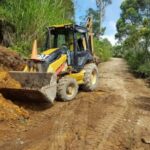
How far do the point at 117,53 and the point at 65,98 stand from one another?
51.6 m

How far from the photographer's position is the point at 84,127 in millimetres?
7613

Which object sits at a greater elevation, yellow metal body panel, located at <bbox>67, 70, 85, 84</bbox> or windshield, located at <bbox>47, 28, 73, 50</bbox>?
windshield, located at <bbox>47, 28, 73, 50</bbox>

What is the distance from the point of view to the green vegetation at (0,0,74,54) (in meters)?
13.9

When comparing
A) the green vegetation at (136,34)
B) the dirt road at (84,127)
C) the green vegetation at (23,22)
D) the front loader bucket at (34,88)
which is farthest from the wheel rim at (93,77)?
the green vegetation at (136,34)

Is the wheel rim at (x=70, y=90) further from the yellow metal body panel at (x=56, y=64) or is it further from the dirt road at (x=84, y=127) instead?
the yellow metal body panel at (x=56, y=64)

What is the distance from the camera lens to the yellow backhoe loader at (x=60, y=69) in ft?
30.2

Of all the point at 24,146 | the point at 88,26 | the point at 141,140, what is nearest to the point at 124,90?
the point at 88,26

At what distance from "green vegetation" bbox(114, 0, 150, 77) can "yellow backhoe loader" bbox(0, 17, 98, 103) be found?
6830 millimetres

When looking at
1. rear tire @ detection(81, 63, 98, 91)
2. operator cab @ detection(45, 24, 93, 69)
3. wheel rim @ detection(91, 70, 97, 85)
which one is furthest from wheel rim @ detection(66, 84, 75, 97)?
wheel rim @ detection(91, 70, 97, 85)

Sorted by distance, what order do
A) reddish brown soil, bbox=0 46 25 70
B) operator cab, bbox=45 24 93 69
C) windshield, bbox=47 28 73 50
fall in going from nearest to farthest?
reddish brown soil, bbox=0 46 25 70 → operator cab, bbox=45 24 93 69 → windshield, bbox=47 28 73 50

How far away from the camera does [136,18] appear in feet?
134

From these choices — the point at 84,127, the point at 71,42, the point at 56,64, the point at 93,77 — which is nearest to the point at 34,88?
the point at 56,64

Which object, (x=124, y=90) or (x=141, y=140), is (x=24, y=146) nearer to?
(x=141, y=140)

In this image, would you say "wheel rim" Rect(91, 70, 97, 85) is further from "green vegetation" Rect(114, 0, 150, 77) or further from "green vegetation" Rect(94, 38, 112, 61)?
"green vegetation" Rect(94, 38, 112, 61)
